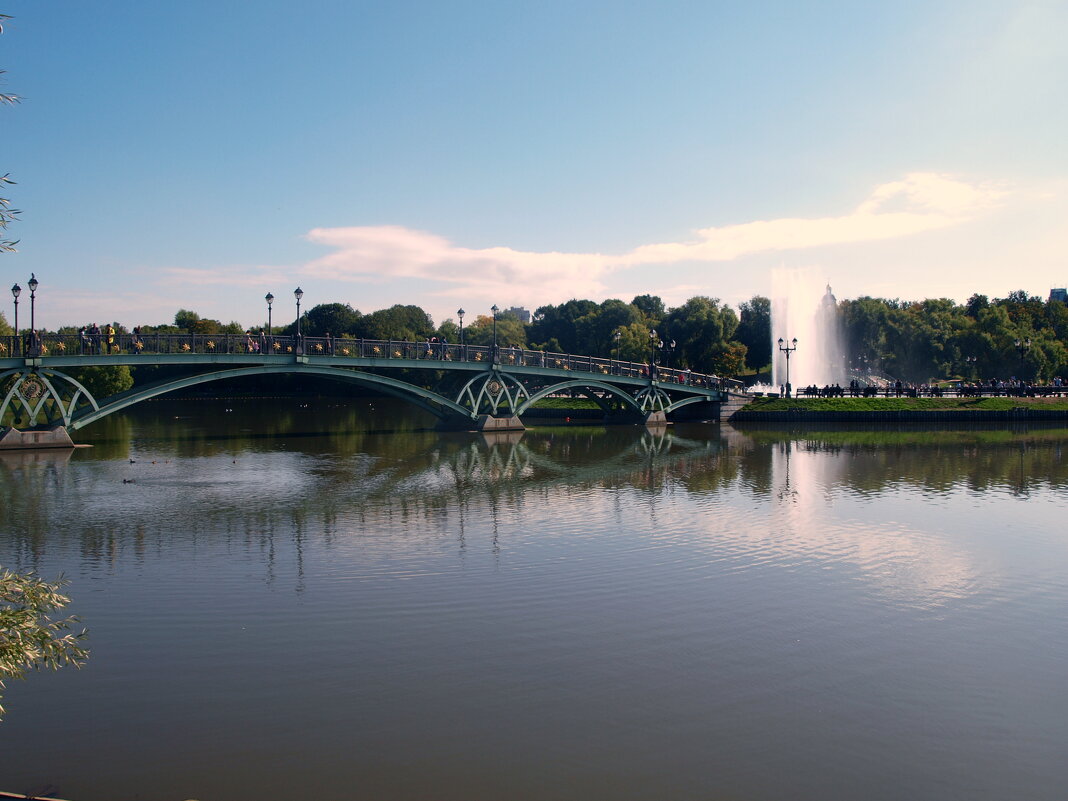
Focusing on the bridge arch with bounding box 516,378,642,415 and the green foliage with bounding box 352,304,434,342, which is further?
the green foliage with bounding box 352,304,434,342

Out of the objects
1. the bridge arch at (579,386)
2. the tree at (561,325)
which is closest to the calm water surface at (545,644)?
the bridge arch at (579,386)

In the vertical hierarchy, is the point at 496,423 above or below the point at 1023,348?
below

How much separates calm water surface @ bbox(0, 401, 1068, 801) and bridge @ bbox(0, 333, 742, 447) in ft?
32.9

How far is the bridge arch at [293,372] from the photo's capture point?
126ft

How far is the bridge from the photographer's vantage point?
37031 mm

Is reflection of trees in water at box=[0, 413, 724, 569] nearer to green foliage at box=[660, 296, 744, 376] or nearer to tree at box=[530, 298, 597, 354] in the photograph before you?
green foliage at box=[660, 296, 744, 376]

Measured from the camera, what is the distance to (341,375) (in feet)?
148

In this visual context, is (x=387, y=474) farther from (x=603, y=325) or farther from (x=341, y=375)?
(x=603, y=325)

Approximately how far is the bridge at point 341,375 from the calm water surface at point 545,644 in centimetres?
1003

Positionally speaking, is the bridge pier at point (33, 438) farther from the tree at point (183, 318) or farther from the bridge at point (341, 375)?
the tree at point (183, 318)

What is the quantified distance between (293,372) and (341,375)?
113 inches

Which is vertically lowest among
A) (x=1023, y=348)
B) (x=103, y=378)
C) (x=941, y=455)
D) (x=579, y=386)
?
(x=941, y=455)

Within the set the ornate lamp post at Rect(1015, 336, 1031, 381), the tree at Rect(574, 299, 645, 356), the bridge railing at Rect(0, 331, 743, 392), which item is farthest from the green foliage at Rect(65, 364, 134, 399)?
the ornate lamp post at Rect(1015, 336, 1031, 381)

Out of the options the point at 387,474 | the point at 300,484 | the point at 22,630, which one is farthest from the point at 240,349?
the point at 22,630
